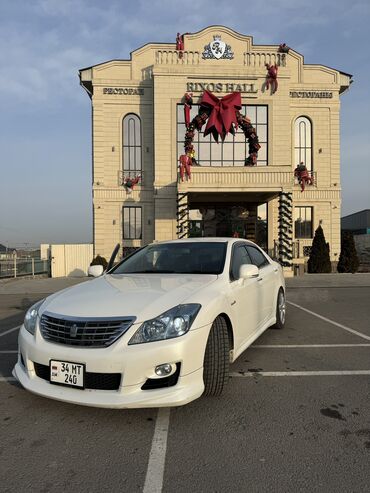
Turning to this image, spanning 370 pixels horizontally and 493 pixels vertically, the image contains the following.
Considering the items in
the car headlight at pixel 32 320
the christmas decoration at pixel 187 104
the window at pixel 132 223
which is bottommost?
the car headlight at pixel 32 320

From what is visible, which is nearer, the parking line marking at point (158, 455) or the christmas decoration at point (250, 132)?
the parking line marking at point (158, 455)

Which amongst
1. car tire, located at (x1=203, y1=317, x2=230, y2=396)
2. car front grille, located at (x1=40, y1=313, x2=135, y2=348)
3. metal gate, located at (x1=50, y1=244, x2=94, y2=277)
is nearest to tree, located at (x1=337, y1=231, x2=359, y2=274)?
metal gate, located at (x1=50, y1=244, x2=94, y2=277)

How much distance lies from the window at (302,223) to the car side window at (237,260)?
1937 cm

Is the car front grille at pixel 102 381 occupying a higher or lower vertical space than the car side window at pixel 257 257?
lower

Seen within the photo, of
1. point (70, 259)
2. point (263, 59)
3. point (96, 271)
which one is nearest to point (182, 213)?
point (70, 259)

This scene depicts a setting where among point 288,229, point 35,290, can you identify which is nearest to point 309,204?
point 288,229

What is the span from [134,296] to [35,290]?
454 inches

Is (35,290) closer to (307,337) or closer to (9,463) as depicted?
(307,337)

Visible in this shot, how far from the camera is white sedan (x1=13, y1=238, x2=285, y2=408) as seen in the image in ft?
9.78

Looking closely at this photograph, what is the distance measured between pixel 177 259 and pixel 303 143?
71.3 feet

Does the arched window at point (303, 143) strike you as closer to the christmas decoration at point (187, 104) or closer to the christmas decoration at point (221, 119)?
the christmas decoration at point (221, 119)

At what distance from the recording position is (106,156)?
22984mm

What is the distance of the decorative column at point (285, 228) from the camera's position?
1875 cm

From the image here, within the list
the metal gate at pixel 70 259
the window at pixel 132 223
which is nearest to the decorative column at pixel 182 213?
the window at pixel 132 223
